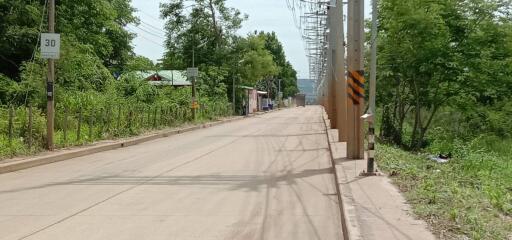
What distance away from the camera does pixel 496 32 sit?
2106 centimetres

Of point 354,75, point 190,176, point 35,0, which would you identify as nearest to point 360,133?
point 354,75

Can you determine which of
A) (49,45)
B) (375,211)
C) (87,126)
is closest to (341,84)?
(49,45)

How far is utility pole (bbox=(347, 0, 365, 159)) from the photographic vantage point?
44.1 feet

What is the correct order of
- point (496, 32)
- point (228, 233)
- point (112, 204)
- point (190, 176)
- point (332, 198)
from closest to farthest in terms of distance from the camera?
1. point (228, 233)
2. point (112, 204)
3. point (332, 198)
4. point (190, 176)
5. point (496, 32)

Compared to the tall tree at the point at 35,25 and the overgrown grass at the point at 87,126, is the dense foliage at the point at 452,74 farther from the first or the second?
the tall tree at the point at 35,25

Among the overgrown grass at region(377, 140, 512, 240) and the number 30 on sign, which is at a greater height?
the number 30 on sign

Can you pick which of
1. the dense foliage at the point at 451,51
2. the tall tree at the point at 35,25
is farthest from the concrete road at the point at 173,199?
the tall tree at the point at 35,25

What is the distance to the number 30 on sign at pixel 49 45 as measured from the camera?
16.1 metres

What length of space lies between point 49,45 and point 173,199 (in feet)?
28.3

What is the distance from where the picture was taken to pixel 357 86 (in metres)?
13.5

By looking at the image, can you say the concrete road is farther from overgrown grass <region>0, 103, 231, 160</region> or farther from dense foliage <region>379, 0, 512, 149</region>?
dense foliage <region>379, 0, 512, 149</region>

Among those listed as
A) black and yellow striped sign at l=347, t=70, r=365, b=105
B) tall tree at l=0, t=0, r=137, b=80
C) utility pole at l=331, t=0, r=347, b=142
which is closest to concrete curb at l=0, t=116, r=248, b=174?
tall tree at l=0, t=0, r=137, b=80

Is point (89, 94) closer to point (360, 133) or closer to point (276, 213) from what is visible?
point (360, 133)

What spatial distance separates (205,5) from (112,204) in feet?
154
